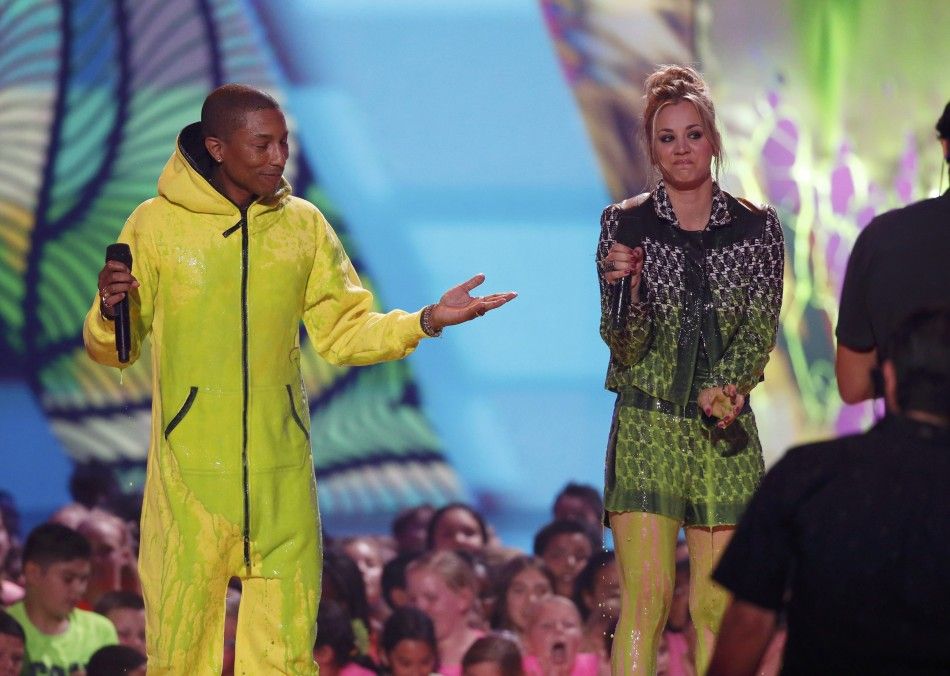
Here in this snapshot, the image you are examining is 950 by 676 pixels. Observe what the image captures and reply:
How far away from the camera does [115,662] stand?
4.66 meters

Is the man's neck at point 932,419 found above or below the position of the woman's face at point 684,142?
below

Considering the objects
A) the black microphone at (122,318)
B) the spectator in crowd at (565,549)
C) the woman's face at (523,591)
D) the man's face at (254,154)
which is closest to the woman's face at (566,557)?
the spectator in crowd at (565,549)

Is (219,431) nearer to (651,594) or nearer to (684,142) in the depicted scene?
(651,594)

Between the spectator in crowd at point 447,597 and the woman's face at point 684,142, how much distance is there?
221 cm

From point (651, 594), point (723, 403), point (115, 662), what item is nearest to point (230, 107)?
point (723, 403)

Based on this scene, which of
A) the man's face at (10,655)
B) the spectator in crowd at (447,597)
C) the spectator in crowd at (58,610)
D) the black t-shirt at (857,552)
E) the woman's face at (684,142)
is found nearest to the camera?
the black t-shirt at (857,552)

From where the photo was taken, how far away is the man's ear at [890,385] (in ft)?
7.30

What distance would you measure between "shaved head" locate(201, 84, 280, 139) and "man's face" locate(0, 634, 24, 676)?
2.06m

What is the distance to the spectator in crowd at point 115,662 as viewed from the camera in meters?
4.64

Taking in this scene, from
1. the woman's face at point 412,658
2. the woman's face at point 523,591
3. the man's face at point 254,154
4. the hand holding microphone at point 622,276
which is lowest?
the woman's face at point 412,658

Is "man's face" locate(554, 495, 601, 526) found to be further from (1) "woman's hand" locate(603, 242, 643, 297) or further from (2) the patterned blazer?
(1) "woman's hand" locate(603, 242, 643, 297)

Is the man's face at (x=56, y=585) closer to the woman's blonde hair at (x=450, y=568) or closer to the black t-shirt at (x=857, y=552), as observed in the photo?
the woman's blonde hair at (x=450, y=568)

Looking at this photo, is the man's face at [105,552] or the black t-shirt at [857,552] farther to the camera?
the man's face at [105,552]

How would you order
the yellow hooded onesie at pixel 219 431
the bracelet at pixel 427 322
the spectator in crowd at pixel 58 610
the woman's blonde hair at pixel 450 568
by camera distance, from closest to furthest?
the yellow hooded onesie at pixel 219 431, the bracelet at pixel 427 322, the spectator in crowd at pixel 58 610, the woman's blonde hair at pixel 450 568
